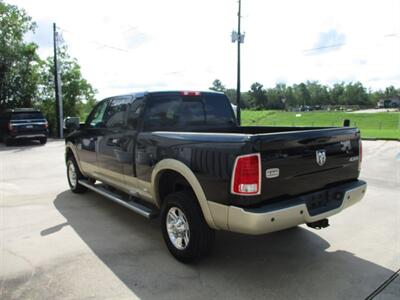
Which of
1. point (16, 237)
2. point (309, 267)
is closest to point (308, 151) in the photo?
point (309, 267)

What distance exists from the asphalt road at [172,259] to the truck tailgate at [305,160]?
33.3 inches

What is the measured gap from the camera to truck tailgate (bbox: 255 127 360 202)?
10.2 ft

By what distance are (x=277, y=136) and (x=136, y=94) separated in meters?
2.36

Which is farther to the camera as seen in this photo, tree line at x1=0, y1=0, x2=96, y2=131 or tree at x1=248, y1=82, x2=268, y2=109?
tree at x1=248, y1=82, x2=268, y2=109

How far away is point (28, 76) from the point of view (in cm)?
2294

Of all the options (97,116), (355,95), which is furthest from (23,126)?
(355,95)

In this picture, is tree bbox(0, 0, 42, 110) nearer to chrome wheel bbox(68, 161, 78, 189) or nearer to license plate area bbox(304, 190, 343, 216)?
chrome wheel bbox(68, 161, 78, 189)

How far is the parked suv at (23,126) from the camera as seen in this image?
53.0 ft

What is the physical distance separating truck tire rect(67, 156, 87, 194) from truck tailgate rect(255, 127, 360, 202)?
4.45 metres

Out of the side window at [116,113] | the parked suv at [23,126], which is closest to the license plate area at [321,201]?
the side window at [116,113]

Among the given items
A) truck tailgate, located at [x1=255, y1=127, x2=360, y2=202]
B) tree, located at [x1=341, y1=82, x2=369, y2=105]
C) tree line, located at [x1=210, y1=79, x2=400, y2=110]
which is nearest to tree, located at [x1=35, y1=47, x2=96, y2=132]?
truck tailgate, located at [x1=255, y1=127, x2=360, y2=202]

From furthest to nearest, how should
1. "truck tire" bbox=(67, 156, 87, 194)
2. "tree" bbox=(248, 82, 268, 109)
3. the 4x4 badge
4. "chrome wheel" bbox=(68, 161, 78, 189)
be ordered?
"tree" bbox=(248, 82, 268, 109) → "chrome wheel" bbox=(68, 161, 78, 189) → "truck tire" bbox=(67, 156, 87, 194) → the 4x4 badge

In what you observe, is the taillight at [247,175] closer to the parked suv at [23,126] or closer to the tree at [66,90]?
the parked suv at [23,126]

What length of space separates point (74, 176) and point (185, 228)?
12.7 feet
